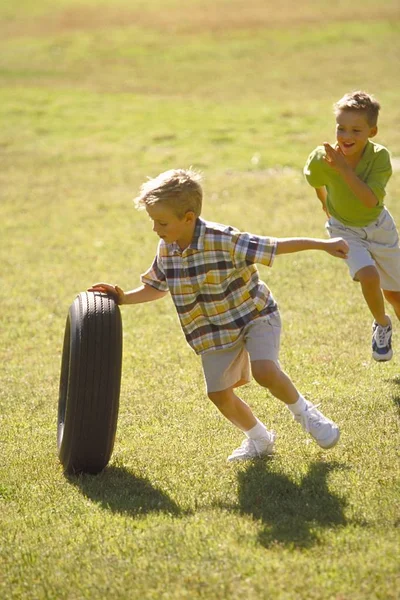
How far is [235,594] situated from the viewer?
375 cm

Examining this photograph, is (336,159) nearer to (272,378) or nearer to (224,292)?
(224,292)

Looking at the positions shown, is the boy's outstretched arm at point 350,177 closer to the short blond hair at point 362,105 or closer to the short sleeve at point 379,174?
the short sleeve at point 379,174

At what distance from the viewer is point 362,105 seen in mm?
6152

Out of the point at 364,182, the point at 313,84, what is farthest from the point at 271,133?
the point at 364,182

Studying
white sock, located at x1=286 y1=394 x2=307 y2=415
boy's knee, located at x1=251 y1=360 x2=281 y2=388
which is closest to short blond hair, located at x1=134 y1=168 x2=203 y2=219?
boy's knee, located at x1=251 y1=360 x2=281 y2=388

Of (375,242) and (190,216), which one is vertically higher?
(190,216)

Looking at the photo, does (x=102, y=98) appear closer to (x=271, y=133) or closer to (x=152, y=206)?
A: (x=271, y=133)

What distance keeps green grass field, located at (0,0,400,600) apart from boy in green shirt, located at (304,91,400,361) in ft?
2.00

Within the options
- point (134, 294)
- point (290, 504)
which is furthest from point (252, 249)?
point (290, 504)

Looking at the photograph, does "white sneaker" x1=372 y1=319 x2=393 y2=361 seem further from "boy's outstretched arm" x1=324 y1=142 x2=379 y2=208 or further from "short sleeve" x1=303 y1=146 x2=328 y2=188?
"short sleeve" x1=303 y1=146 x2=328 y2=188

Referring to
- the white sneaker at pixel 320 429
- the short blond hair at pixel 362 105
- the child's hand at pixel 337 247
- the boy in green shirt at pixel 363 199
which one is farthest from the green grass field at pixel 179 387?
the short blond hair at pixel 362 105

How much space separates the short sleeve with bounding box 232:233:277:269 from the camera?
4918 mm

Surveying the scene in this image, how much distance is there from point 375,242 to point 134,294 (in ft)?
6.51

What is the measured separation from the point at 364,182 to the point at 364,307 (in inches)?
108
